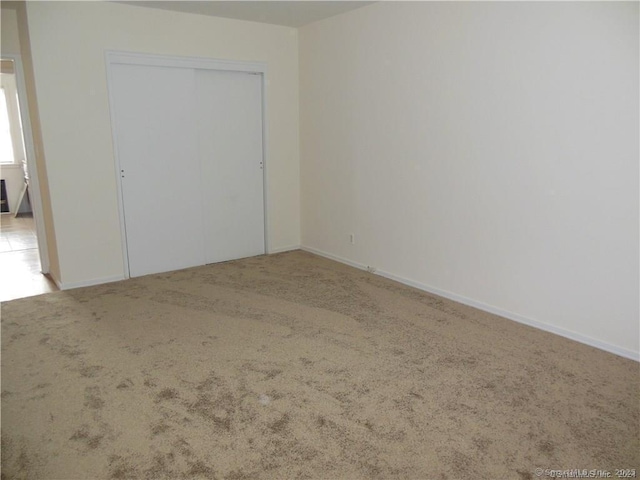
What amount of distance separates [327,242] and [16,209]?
6325 mm

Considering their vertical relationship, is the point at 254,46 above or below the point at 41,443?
above

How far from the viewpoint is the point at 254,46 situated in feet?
16.4

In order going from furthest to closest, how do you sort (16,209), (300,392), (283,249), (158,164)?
(16,209)
(283,249)
(158,164)
(300,392)

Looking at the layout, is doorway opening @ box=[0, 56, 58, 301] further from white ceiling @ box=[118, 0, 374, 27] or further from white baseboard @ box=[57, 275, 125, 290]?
white ceiling @ box=[118, 0, 374, 27]

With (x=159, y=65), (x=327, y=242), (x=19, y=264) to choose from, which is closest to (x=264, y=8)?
(x=159, y=65)

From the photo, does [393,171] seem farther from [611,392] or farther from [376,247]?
Result: [611,392]

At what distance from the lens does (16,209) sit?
8.39 meters

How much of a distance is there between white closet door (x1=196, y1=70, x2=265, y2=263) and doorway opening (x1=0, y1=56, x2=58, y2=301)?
164cm

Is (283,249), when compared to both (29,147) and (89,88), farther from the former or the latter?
(29,147)

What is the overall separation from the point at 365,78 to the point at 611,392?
3276 mm

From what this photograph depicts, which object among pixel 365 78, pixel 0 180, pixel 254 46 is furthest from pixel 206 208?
pixel 0 180

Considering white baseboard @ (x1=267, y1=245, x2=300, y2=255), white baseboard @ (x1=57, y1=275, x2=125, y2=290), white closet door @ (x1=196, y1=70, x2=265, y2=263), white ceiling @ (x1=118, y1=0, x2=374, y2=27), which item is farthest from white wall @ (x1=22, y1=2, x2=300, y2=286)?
white baseboard @ (x1=267, y1=245, x2=300, y2=255)

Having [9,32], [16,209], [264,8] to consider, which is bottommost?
[16,209]

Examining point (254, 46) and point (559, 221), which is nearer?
point (559, 221)
